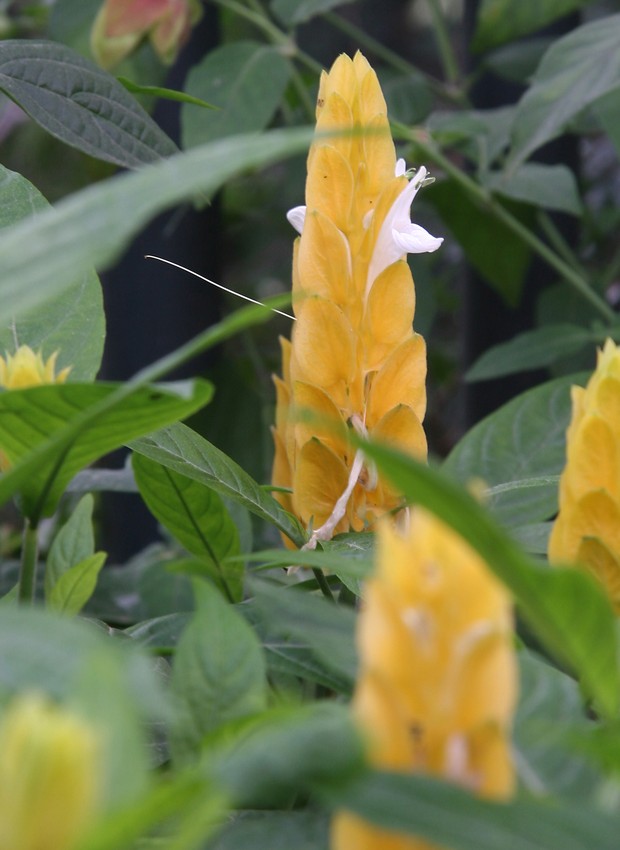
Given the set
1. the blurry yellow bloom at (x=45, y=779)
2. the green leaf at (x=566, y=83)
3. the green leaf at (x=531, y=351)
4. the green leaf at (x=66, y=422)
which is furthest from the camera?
the green leaf at (x=531, y=351)

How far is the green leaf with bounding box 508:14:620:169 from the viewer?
78 centimetres

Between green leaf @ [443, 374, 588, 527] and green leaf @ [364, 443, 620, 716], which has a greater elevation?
green leaf @ [364, 443, 620, 716]

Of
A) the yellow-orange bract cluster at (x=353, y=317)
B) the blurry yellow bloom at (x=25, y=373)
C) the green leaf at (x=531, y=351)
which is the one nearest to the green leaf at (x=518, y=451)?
the yellow-orange bract cluster at (x=353, y=317)

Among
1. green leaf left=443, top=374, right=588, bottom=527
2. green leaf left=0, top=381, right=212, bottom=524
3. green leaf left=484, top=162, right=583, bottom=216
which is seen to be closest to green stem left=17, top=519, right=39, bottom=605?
green leaf left=0, top=381, right=212, bottom=524

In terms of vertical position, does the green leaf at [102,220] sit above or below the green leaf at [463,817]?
above

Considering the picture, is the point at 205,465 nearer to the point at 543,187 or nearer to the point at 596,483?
the point at 596,483

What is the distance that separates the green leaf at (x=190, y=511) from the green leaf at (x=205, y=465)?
1.2 inches

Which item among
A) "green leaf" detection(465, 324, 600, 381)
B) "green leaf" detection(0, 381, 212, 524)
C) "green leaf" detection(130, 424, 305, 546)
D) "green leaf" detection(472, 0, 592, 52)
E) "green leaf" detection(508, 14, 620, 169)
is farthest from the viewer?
"green leaf" detection(472, 0, 592, 52)

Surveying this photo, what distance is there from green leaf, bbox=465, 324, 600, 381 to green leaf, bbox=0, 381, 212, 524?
659mm

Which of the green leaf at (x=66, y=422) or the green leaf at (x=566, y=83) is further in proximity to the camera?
the green leaf at (x=566, y=83)

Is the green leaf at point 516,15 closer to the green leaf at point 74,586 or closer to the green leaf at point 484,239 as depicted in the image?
the green leaf at point 484,239

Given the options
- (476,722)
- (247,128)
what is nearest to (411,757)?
(476,722)

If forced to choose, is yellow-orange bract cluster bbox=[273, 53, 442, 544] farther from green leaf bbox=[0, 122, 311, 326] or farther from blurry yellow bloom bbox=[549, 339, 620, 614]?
green leaf bbox=[0, 122, 311, 326]

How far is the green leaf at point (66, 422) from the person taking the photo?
25 centimetres
